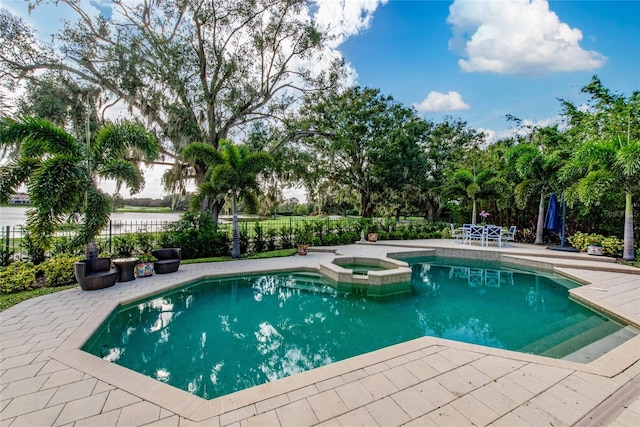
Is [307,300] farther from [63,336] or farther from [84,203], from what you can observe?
[84,203]

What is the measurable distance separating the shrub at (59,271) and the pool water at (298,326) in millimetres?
2019

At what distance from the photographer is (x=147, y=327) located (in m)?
4.23

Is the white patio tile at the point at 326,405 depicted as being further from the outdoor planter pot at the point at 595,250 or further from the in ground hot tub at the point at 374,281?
the outdoor planter pot at the point at 595,250

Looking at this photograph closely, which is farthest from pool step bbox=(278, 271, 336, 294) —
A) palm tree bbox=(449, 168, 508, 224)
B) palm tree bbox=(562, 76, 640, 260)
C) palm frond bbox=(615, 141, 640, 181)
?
palm tree bbox=(449, 168, 508, 224)

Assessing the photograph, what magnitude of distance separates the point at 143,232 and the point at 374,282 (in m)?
6.96

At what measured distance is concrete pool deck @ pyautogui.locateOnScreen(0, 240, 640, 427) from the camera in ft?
6.66

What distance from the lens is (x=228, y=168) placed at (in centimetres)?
820

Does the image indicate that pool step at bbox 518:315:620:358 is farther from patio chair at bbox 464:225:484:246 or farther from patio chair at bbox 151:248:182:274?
patio chair at bbox 151:248:182:274

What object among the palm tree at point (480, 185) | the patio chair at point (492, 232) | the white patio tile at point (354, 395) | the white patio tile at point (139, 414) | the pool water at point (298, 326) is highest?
the palm tree at point (480, 185)

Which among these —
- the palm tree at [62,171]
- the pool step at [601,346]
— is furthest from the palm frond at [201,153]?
the pool step at [601,346]

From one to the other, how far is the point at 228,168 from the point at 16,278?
495cm

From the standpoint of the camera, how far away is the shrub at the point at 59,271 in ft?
18.1

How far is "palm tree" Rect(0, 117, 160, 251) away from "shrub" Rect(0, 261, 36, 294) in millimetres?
514

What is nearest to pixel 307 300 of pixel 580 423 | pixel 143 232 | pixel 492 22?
pixel 580 423
